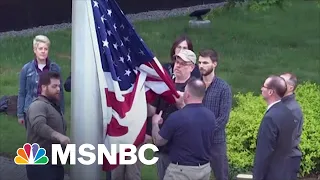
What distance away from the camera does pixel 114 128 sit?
7449 mm

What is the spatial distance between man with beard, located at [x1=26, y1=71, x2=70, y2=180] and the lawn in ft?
9.46

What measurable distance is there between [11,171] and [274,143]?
12.8 feet

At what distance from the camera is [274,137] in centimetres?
741

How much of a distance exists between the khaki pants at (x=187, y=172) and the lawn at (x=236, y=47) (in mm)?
3877

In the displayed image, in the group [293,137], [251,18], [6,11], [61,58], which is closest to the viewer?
[293,137]

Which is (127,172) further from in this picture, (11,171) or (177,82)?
(11,171)

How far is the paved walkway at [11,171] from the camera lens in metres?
9.71

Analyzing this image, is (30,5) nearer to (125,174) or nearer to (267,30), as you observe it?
(267,30)

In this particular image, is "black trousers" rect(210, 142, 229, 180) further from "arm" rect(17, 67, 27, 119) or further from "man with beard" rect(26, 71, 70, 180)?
"arm" rect(17, 67, 27, 119)

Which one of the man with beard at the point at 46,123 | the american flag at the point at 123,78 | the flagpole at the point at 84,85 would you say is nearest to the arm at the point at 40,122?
the man with beard at the point at 46,123

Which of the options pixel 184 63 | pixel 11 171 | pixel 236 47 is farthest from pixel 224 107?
pixel 236 47

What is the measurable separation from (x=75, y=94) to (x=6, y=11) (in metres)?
12.8

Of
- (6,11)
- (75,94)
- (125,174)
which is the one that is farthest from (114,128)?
(6,11)

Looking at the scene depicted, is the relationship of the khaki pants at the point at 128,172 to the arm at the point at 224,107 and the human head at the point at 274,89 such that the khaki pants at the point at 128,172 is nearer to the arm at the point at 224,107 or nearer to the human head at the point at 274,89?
the arm at the point at 224,107
